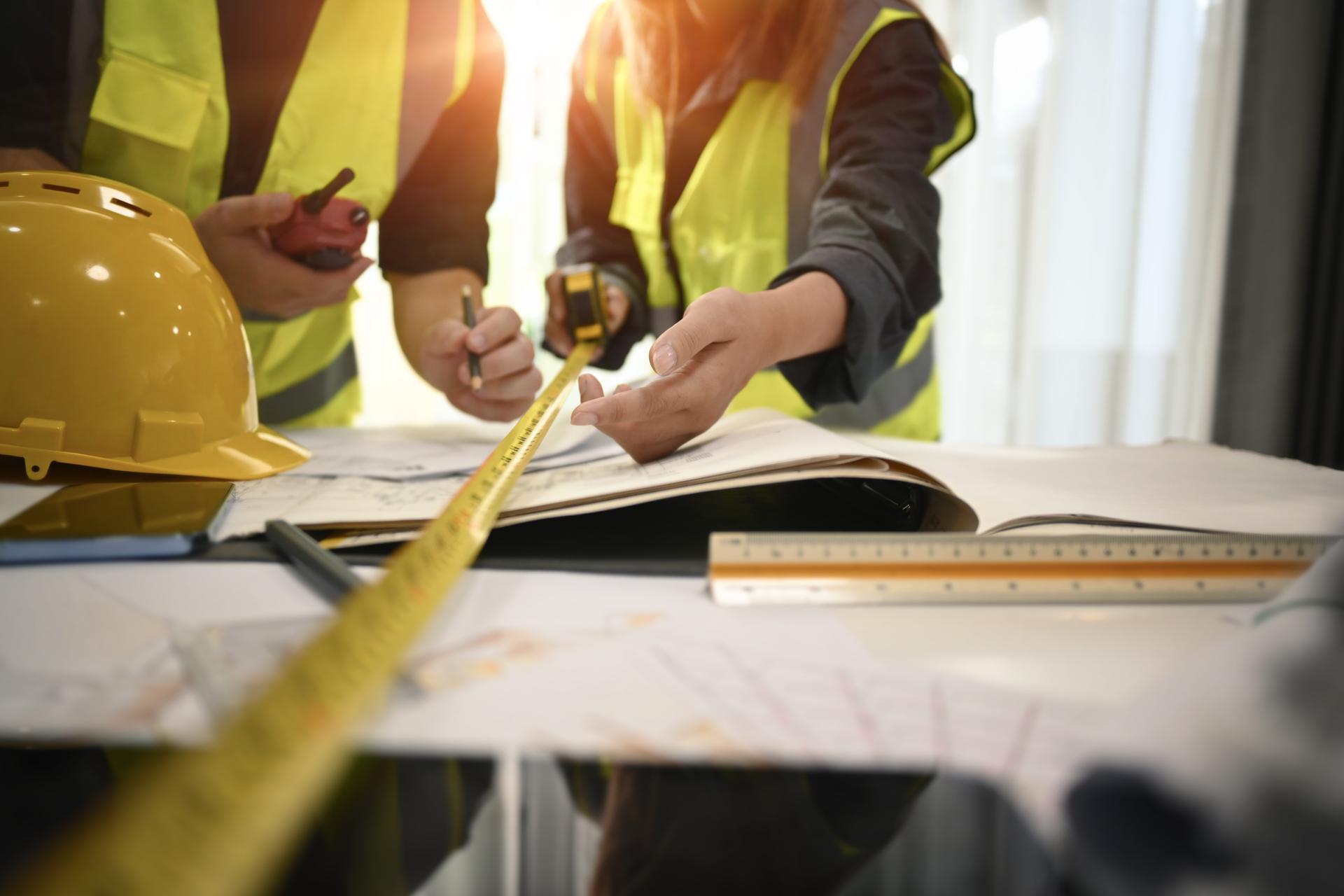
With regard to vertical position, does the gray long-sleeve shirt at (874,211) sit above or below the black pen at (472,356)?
above

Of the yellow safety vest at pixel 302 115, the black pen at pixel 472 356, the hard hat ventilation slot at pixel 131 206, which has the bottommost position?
the black pen at pixel 472 356

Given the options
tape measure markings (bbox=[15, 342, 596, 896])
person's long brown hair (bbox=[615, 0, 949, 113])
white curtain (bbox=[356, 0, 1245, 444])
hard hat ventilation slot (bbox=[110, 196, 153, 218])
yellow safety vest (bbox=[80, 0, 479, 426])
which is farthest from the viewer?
white curtain (bbox=[356, 0, 1245, 444])

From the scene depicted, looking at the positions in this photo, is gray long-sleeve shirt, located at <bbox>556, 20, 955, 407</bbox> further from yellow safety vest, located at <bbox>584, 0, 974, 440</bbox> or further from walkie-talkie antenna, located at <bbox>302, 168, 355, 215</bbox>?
walkie-talkie antenna, located at <bbox>302, 168, 355, 215</bbox>

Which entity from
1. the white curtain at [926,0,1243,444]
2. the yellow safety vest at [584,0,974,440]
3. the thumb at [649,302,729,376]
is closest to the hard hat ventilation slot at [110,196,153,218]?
the thumb at [649,302,729,376]

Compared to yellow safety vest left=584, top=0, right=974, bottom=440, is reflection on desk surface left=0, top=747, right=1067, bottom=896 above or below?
below

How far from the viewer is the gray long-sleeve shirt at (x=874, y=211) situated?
0.83m

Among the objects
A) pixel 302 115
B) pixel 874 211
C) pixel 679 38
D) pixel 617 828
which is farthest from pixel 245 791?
pixel 679 38

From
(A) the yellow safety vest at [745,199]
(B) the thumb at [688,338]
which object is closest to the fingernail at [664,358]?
(B) the thumb at [688,338]

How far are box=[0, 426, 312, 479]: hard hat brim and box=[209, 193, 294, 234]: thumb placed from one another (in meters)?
0.26

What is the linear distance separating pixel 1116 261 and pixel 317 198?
5.56 ft

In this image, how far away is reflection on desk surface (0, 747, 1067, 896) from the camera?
0.21 metres

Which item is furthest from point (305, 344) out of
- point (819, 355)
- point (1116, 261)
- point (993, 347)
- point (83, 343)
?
point (1116, 261)

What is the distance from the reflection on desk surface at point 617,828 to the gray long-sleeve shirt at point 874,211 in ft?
2.08

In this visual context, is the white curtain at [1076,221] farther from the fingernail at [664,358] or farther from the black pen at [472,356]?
the fingernail at [664,358]
